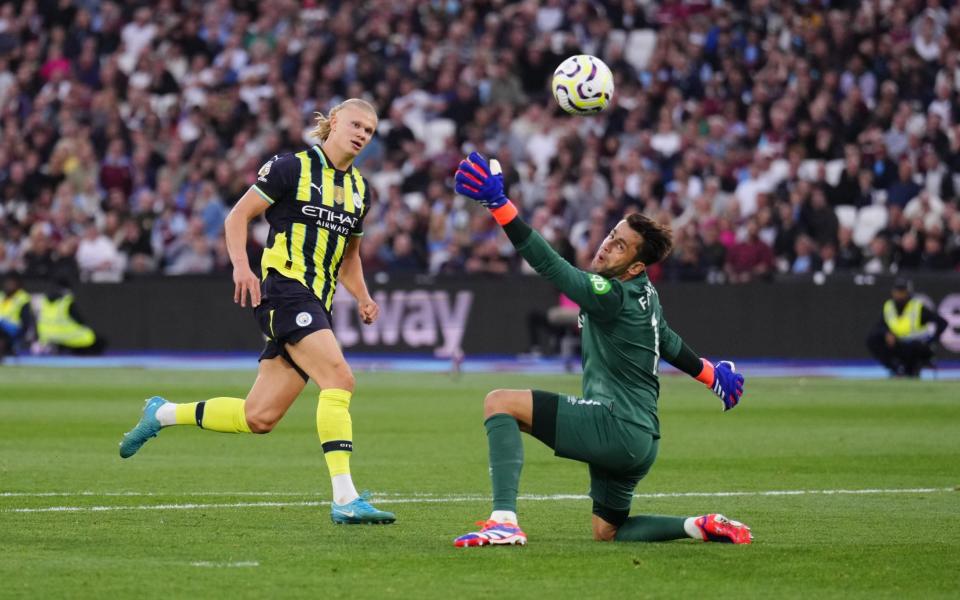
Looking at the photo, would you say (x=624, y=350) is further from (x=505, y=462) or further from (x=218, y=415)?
(x=218, y=415)

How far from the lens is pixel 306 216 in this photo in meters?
9.69

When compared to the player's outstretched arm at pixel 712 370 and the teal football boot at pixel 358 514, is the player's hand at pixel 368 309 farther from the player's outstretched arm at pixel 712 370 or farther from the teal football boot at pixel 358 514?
the player's outstretched arm at pixel 712 370

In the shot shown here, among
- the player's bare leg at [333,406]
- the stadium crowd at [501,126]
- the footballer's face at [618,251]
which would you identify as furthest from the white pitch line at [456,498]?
the stadium crowd at [501,126]

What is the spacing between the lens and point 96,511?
30.9 ft

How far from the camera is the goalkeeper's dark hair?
26.7 ft

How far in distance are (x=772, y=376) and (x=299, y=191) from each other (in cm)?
1547

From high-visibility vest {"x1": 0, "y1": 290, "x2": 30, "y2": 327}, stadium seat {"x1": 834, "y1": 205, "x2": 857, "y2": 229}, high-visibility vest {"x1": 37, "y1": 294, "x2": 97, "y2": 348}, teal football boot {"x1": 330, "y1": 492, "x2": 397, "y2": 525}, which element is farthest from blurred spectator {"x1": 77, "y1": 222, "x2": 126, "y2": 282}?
teal football boot {"x1": 330, "y1": 492, "x2": 397, "y2": 525}

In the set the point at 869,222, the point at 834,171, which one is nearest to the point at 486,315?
the point at 834,171

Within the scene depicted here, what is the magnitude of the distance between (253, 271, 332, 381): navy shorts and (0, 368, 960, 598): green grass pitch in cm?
95

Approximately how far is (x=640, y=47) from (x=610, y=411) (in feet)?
72.8

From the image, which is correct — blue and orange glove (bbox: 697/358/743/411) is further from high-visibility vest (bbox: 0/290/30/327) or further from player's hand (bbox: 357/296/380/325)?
high-visibility vest (bbox: 0/290/30/327)

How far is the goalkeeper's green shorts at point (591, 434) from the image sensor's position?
318 inches

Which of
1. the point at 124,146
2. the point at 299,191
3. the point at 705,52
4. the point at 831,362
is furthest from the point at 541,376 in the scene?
the point at 299,191

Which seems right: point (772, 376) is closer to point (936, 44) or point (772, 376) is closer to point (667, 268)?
point (667, 268)
